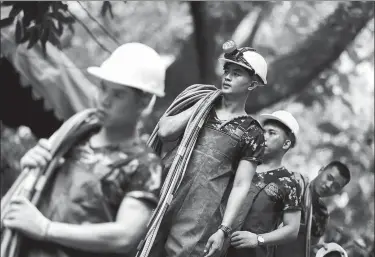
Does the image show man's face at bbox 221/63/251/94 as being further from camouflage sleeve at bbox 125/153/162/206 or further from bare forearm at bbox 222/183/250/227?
camouflage sleeve at bbox 125/153/162/206

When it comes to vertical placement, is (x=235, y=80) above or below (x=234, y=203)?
above

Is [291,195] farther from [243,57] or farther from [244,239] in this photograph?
[243,57]

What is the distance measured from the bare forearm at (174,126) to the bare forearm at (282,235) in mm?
831

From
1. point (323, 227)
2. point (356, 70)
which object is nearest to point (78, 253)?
point (323, 227)

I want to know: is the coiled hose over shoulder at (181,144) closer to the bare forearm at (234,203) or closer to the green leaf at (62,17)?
the bare forearm at (234,203)

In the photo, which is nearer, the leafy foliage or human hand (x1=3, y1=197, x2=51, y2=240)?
human hand (x1=3, y1=197, x2=51, y2=240)

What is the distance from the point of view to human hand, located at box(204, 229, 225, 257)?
15.2 feet

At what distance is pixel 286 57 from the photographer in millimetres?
10320

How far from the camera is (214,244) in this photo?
4625 mm

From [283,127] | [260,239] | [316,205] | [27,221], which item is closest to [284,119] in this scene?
[283,127]

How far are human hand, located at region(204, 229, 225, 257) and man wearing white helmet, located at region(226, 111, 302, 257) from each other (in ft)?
0.75

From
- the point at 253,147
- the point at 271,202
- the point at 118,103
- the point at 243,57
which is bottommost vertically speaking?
the point at 271,202

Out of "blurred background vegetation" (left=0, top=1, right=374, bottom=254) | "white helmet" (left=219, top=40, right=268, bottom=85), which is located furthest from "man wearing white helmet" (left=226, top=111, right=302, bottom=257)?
"blurred background vegetation" (left=0, top=1, right=374, bottom=254)

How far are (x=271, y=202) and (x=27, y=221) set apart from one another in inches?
83.4
